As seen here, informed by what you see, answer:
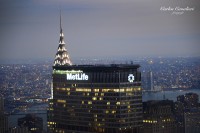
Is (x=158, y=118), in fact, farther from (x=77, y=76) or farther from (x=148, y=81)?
(x=77, y=76)

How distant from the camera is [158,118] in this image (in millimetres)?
19031

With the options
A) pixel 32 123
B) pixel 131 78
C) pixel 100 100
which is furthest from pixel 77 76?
pixel 32 123

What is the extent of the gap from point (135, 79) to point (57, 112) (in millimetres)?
2645

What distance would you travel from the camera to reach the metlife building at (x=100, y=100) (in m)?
14.8

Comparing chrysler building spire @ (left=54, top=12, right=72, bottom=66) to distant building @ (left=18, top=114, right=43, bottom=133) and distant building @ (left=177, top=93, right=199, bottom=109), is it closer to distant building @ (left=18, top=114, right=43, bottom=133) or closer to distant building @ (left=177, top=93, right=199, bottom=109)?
distant building @ (left=18, top=114, right=43, bottom=133)

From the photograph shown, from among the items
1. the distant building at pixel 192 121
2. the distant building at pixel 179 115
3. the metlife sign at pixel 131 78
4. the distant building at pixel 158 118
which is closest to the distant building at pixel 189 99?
the distant building at pixel 179 115

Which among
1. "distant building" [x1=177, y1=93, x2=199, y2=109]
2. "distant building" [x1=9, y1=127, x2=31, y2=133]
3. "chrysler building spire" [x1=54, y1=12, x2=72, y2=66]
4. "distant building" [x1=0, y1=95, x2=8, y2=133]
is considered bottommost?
"distant building" [x1=9, y1=127, x2=31, y2=133]

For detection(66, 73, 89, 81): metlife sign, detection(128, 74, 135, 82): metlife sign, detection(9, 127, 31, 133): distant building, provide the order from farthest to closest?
detection(9, 127, 31, 133): distant building
detection(66, 73, 89, 81): metlife sign
detection(128, 74, 135, 82): metlife sign

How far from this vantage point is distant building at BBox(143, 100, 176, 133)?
18.2 m

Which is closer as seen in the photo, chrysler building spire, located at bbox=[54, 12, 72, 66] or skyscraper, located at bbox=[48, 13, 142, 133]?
skyscraper, located at bbox=[48, 13, 142, 133]

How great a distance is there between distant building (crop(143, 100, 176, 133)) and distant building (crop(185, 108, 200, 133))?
20.3 inches

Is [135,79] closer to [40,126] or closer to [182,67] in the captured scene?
[40,126]

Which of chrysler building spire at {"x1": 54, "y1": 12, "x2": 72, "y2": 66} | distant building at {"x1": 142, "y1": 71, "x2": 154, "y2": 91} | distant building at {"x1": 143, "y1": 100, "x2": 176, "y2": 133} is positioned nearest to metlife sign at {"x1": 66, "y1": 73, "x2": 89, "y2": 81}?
chrysler building spire at {"x1": 54, "y1": 12, "x2": 72, "y2": 66}

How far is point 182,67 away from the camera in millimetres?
21000
